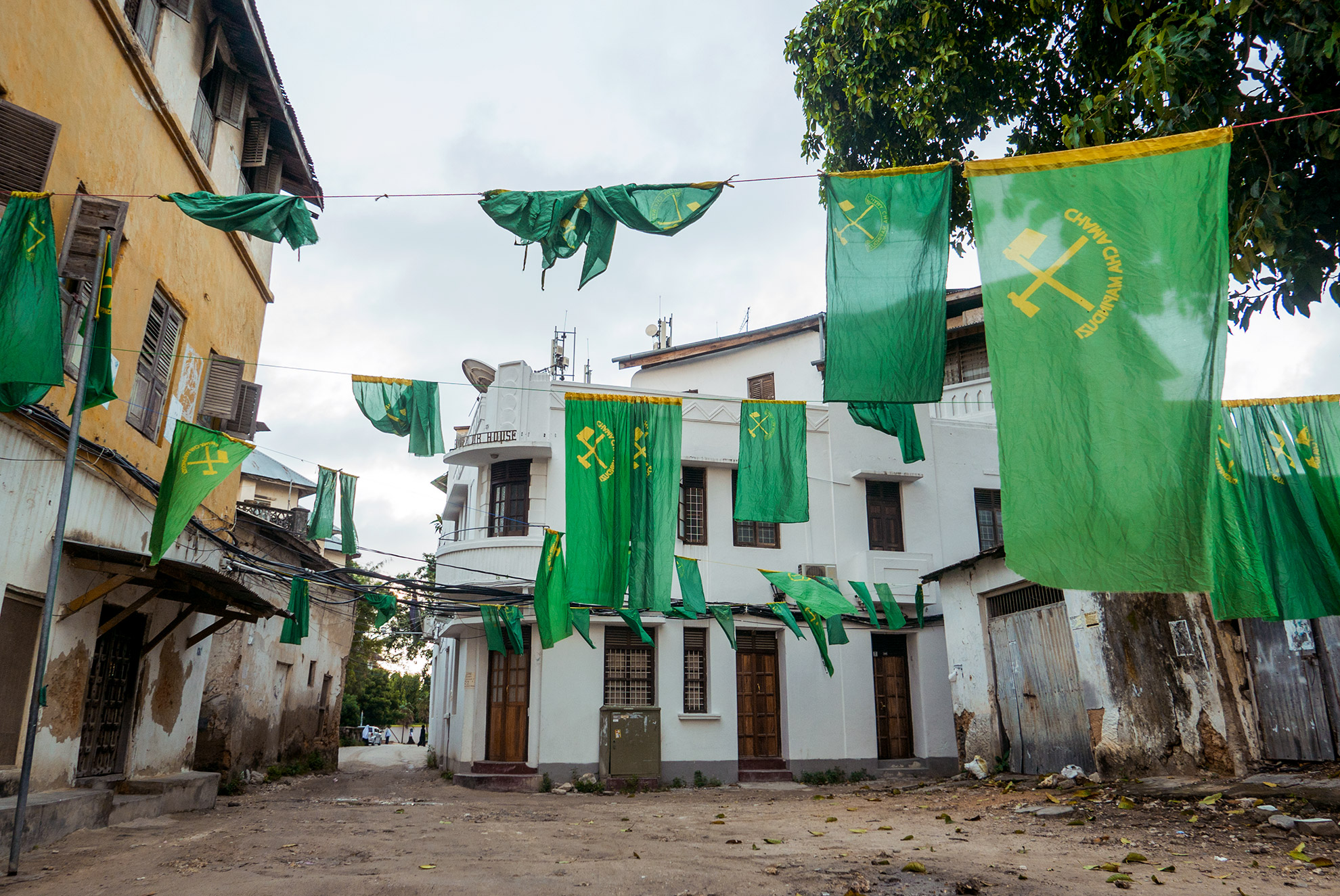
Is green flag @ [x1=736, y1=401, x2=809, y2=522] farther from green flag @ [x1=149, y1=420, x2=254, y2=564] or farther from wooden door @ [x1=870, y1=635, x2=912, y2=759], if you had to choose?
wooden door @ [x1=870, y1=635, x2=912, y2=759]

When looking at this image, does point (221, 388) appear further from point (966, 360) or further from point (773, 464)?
point (966, 360)

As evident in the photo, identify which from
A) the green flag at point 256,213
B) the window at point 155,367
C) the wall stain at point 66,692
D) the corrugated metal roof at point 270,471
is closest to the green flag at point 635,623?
the window at point 155,367

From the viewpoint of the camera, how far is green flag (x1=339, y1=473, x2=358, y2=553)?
1465 centimetres

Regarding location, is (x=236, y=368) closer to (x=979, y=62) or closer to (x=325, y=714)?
(x=979, y=62)

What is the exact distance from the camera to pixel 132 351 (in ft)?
29.4

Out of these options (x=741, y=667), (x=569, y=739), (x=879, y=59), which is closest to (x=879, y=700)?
(x=741, y=667)

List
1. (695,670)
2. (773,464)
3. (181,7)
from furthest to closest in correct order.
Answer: (695,670), (773,464), (181,7)

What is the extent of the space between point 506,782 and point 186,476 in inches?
373

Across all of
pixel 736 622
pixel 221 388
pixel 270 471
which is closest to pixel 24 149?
pixel 221 388

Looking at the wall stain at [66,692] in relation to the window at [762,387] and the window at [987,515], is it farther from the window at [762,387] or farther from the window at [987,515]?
the window at [762,387]

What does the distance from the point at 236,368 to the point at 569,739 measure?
8.71 metres

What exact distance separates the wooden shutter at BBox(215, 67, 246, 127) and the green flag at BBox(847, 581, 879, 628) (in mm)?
12028

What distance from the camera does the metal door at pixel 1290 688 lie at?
9.59 m

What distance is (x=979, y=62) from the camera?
8922mm
